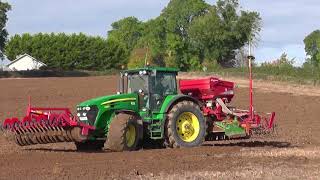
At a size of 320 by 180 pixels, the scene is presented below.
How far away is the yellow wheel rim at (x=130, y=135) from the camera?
15.0 meters

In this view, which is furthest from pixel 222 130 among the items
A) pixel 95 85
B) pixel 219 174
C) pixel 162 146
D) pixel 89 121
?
pixel 95 85

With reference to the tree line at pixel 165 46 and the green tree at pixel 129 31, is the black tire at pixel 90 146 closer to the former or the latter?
the tree line at pixel 165 46

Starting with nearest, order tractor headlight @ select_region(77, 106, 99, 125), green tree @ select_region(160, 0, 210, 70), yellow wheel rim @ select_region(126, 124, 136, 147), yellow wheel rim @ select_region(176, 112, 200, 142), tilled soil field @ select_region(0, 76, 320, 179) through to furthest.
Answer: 1. tilled soil field @ select_region(0, 76, 320, 179)
2. tractor headlight @ select_region(77, 106, 99, 125)
3. yellow wheel rim @ select_region(126, 124, 136, 147)
4. yellow wheel rim @ select_region(176, 112, 200, 142)
5. green tree @ select_region(160, 0, 210, 70)

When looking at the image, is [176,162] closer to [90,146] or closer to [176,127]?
A: [176,127]

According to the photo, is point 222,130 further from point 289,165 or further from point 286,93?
point 286,93

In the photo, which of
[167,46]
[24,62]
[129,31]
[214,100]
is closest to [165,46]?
[167,46]

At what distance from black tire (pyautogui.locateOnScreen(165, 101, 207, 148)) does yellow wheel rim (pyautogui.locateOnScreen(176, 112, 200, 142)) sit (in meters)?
0.05

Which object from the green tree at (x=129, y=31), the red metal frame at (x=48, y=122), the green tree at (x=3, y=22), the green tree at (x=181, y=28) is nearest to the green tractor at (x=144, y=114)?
the red metal frame at (x=48, y=122)

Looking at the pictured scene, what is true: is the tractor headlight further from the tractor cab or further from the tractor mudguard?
the tractor mudguard

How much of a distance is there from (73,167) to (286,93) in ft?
99.8

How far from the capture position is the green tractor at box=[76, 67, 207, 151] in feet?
49.0

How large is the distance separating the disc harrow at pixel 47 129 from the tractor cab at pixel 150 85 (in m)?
1.78

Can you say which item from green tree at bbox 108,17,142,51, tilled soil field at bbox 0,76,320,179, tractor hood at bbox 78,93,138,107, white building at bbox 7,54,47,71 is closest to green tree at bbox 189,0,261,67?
white building at bbox 7,54,47,71

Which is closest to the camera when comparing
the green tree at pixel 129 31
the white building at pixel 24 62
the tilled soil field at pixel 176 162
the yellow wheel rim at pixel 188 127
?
the tilled soil field at pixel 176 162
